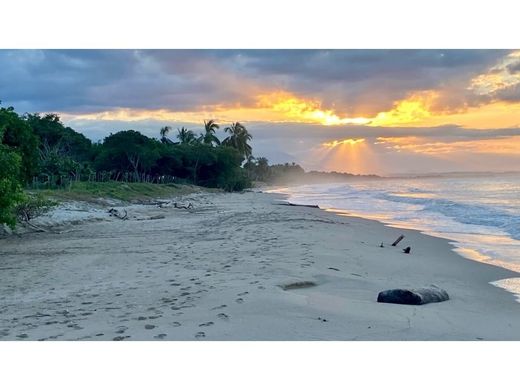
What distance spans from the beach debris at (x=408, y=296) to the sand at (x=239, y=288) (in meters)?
0.16

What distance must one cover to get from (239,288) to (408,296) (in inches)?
90.8

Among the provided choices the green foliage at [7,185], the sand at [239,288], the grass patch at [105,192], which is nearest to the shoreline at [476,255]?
the sand at [239,288]

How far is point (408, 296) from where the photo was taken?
6504 mm

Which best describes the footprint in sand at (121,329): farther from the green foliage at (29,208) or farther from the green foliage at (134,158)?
the green foliage at (134,158)

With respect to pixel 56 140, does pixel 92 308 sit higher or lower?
lower

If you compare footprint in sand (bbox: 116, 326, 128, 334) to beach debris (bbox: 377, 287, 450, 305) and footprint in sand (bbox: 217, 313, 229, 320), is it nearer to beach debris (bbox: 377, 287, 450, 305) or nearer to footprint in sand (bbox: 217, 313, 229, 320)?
footprint in sand (bbox: 217, 313, 229, 320)

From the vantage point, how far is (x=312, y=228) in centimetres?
1533

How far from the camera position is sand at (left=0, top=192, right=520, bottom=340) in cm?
525

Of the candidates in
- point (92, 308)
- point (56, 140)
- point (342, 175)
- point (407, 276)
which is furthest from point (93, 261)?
point (342, 175)

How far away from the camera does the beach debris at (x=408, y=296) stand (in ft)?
21.3

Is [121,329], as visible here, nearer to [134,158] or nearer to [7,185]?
[7,185]

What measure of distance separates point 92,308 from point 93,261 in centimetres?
390

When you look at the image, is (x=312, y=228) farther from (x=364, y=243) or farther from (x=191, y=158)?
(x=191, y=158)

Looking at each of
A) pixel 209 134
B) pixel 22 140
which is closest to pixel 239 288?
pixel 22 140
